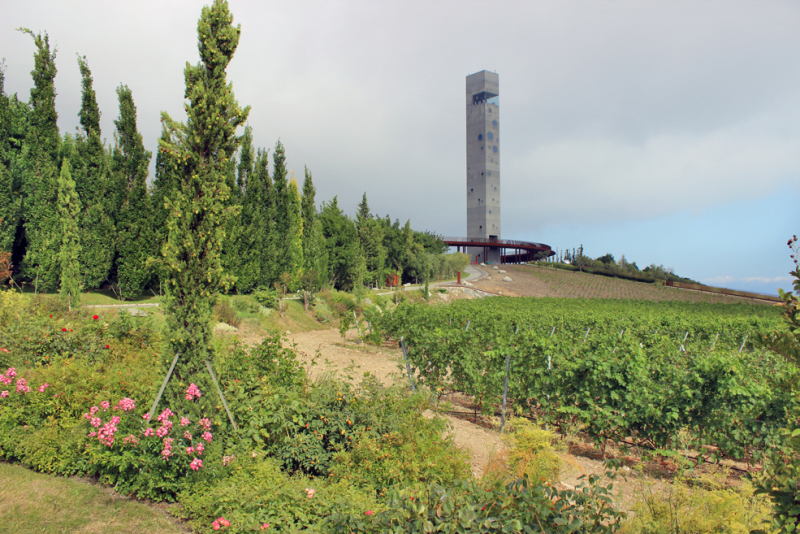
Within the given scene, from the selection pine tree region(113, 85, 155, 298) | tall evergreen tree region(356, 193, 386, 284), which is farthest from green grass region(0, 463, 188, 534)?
tall evergreen tree region(356, 193, 386, 284)

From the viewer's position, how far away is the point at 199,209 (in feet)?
15.4

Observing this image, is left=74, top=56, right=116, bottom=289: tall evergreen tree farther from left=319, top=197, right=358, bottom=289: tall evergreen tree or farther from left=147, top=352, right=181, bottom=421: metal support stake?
left=147, top=352, right=181, bottom=421: metal support stake

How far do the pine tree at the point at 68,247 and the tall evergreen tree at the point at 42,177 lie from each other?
2.52 metres

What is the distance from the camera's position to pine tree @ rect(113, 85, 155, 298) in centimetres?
1656

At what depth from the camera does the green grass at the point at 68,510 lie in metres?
3.50

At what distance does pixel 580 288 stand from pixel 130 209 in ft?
140

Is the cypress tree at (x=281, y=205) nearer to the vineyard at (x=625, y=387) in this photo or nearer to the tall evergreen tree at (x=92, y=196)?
the tall evergreen tree at (x=92, y=196)

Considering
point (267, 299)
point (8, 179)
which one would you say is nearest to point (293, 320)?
point (267, 299)

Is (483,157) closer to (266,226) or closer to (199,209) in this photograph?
(266,226)

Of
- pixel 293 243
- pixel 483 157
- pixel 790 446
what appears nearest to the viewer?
pixel 790 446

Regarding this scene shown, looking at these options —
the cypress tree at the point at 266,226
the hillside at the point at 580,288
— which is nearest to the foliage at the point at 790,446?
the cypress tree at the point at 266,226

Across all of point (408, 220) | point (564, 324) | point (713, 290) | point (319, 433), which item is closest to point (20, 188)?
point (319, 433)

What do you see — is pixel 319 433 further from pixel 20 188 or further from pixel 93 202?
pixel 20 188

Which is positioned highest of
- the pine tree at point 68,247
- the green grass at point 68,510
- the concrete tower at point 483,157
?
the concrete tower at point 483,157
